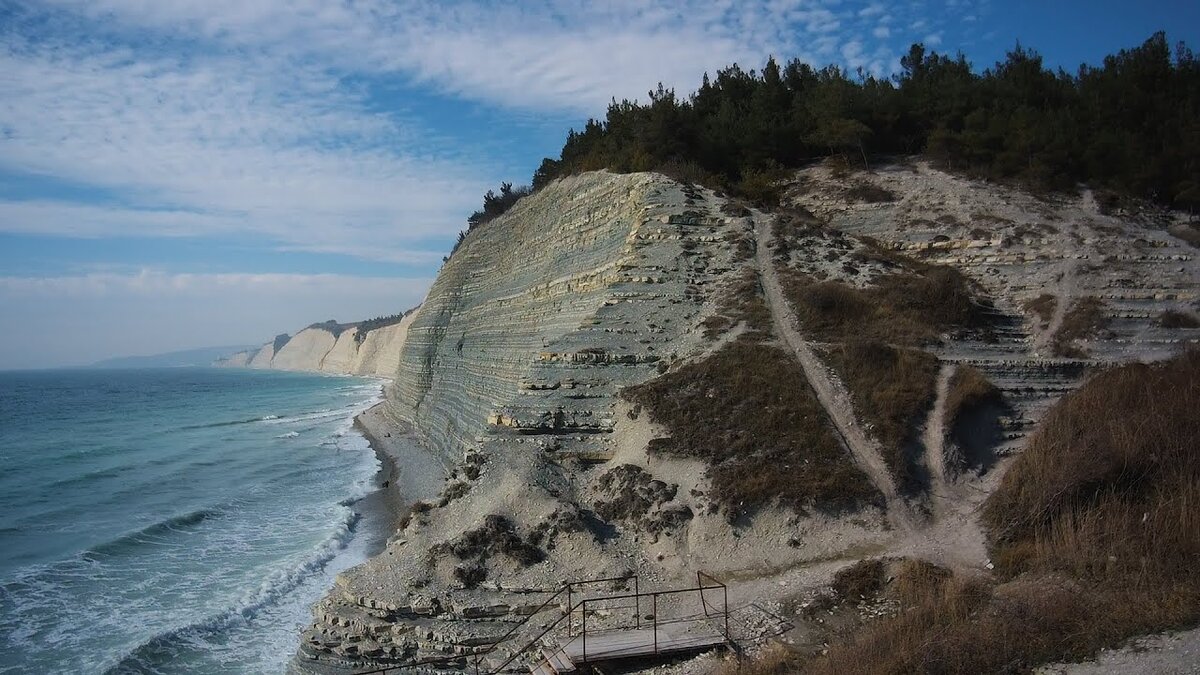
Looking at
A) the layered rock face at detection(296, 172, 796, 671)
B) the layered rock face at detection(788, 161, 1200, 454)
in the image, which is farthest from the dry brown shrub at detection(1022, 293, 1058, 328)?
the layered rock face at detection(296, 172, 796, 671)

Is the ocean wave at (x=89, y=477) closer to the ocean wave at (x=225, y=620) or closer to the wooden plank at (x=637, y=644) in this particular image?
the ocean wave at (x=225, y=620)

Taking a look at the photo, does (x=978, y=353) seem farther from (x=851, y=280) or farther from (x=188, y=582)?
(x=188, y=582)

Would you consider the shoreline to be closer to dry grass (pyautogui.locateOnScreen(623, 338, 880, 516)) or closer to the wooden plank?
dry grass (pyautogui.locateOnScreen(623, 338, 880, 516))

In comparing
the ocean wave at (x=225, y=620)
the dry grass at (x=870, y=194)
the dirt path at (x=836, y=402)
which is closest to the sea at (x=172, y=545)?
the ocean wave at (x=225, y=620)

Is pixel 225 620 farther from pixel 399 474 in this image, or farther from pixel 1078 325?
pixel 1078 325

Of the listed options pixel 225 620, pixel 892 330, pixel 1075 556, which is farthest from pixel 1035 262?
pixel 225 620

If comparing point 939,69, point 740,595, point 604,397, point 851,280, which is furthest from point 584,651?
point 939,69
